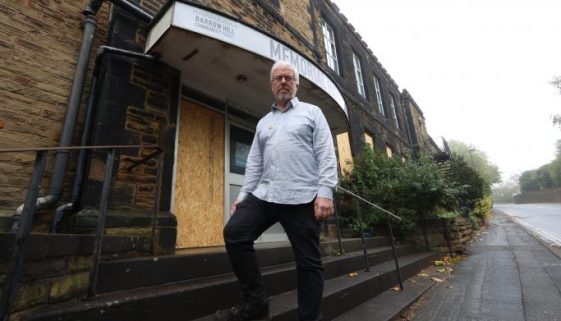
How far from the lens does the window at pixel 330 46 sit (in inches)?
364

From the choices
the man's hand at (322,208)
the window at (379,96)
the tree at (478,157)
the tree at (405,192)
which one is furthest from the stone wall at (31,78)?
the tree at (478,157)

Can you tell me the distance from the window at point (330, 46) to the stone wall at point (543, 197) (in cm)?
4596

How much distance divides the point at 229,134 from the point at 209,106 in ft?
1.80

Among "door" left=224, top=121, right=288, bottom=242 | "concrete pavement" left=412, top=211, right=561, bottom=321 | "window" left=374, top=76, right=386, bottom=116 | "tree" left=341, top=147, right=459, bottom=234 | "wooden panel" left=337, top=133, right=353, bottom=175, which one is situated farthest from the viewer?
"window" left=374, top=76, right=386, bottom=116

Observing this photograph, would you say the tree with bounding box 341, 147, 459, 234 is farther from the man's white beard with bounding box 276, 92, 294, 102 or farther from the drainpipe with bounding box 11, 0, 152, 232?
the drainpipe with bounding box 11, 0, 152, 232

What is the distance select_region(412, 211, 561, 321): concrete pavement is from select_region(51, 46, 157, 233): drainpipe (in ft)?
11.1

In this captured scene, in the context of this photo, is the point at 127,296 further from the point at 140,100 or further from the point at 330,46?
the point at 330,46

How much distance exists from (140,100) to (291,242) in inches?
99.1

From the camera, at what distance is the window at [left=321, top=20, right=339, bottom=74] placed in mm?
9251

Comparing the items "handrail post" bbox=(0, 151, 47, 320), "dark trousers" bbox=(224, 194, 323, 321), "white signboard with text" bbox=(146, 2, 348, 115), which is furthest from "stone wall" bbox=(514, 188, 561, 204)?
"handrail post" bbox=(0, 151, 47, 320)

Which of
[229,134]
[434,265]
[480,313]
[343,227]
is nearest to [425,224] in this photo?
[434,265]

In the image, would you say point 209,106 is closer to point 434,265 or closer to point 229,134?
point 229,134

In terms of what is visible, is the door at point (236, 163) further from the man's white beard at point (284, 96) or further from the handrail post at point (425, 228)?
the handrail post at point (425, 228)

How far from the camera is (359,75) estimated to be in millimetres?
11375
